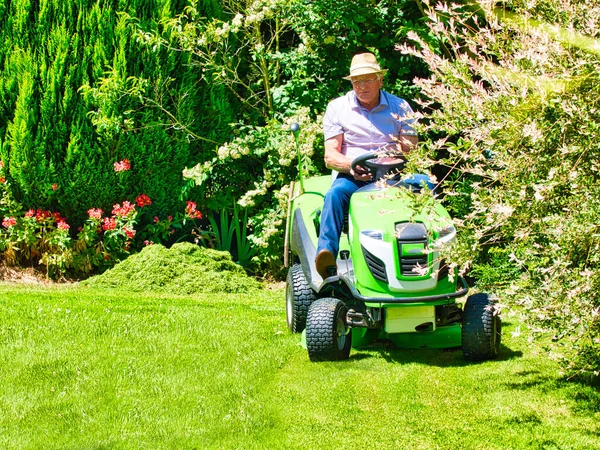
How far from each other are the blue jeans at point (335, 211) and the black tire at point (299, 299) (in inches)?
22.6

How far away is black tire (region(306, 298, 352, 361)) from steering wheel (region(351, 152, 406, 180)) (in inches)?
31.3

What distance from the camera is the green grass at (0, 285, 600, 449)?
414 cm

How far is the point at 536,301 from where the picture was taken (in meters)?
4.00

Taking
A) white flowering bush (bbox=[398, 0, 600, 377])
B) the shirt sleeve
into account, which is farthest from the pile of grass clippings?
white flowering bush (bbox=[398, 0, 600, 377])

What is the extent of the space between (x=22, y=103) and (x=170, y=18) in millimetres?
1541

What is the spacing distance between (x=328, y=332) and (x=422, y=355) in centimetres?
68

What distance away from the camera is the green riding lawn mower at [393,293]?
5148 millimetres

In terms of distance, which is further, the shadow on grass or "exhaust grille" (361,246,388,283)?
the shadow on grass

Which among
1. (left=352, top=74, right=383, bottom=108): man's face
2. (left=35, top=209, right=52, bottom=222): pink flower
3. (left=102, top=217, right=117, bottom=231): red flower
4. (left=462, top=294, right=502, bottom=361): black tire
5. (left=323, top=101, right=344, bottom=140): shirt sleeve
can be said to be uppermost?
(left=352, top=74, right=383, bottom=108): man's face

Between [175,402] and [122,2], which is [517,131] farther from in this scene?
[122,2]

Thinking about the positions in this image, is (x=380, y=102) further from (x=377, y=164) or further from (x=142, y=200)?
(x=142, y=200)

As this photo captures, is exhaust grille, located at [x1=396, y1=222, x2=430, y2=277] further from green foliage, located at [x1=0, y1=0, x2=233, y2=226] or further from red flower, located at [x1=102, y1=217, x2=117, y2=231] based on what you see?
red flower, located at [x1=102, y1=217, x2=117, y2=231]

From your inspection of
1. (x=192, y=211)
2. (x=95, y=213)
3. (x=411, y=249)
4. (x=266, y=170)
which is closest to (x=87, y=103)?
(x=95, y=213)

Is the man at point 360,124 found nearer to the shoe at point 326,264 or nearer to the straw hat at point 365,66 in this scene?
the straw hat at point 365,66
